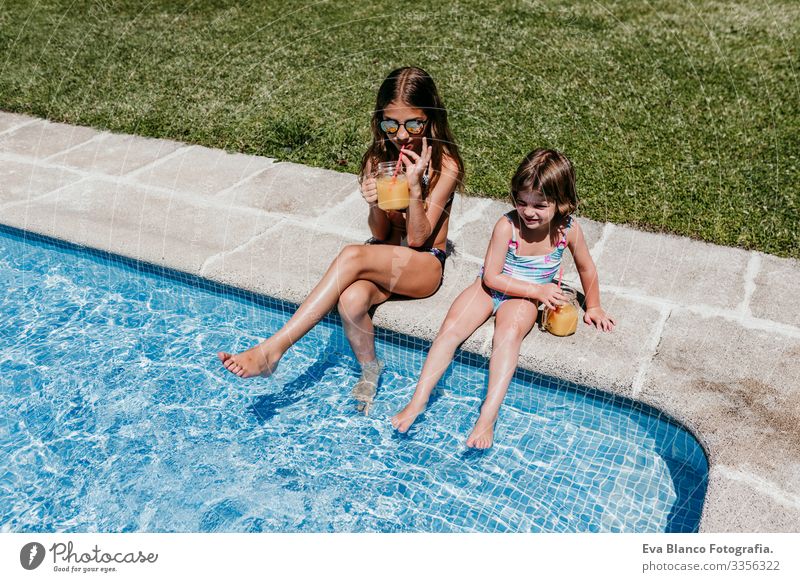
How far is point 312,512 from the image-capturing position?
11.3 ft

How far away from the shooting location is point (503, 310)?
12.3 feet

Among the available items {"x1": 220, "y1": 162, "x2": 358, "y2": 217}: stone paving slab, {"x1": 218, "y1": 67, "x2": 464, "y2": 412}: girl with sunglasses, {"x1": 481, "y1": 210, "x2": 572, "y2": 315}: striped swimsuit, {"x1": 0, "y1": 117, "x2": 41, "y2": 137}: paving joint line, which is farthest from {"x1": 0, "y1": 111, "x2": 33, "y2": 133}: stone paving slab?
{"x1": 481, "y1": 210, "x2": 572, "y2": 315}: striped swimsuit

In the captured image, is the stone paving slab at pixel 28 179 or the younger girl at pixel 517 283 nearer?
the younger girl at pixel 517 283

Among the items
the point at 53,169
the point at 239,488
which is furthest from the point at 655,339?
the point at 53,169

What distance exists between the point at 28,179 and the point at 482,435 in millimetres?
4020

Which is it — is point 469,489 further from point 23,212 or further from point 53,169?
point 53,169

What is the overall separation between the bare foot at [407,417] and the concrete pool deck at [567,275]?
46 cm

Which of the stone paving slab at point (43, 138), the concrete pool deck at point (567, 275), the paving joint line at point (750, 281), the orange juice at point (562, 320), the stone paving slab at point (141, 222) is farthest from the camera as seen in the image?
the stone paving slab at point (43, 138)

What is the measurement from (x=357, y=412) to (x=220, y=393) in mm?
738

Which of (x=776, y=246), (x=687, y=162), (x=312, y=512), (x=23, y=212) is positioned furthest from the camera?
(x=687, y=162)

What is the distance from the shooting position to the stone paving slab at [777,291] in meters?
3.95

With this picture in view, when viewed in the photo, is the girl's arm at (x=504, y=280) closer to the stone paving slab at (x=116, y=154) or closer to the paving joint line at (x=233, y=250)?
the paving joint line at (x=233, y=250)

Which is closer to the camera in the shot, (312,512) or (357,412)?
(312,512)

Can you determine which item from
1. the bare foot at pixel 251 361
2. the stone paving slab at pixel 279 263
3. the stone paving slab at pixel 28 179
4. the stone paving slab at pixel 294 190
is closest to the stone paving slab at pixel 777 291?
the stone paving slab at pixel 279 263
